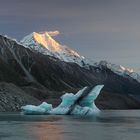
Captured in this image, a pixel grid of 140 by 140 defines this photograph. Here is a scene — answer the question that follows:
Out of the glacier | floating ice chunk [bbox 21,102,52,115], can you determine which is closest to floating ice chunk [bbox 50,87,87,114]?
the glacier

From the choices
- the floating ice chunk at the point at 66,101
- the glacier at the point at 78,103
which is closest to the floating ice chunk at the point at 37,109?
the glacier at the point at 78,103

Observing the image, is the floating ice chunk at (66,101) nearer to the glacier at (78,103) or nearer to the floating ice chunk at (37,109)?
the glacier at (78,103)

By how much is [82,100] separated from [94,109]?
9730 millimetres

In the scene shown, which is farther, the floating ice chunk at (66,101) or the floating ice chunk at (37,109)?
the floating ice chunk at (37,109)

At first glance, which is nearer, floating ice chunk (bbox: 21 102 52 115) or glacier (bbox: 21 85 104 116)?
glacier (bbox: 21 85 104 116)

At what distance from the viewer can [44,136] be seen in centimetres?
7744

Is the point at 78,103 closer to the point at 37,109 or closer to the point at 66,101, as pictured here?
the point at 66,101

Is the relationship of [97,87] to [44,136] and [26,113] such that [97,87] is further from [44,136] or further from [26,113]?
[44,136]

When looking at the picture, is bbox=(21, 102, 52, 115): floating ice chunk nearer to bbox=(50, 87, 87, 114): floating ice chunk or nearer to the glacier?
the glacier

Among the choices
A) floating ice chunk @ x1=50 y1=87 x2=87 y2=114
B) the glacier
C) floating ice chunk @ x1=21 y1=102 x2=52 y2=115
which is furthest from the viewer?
floating ice chunk @ x1=21 y1=102 x2=52 y2=115

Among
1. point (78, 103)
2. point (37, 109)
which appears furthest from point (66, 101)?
point (37, 109)

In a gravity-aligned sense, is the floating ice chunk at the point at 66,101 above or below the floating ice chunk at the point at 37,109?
above

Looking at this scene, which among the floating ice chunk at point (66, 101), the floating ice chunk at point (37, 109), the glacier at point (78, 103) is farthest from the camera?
the floating ice chunk at point (37, 109)

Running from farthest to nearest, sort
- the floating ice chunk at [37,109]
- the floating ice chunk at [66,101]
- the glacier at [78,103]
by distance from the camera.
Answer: the floating ice chunk at [37,109] < the glacier at [78,103] < the floating ice chunk at [66,101]
